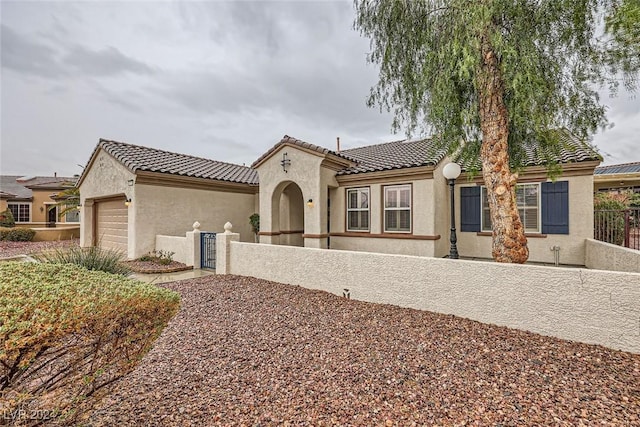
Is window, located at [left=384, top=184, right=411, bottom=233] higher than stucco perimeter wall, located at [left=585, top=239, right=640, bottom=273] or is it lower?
higher

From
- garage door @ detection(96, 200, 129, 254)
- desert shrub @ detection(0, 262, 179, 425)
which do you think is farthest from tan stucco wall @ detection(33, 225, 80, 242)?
desert shrub @ detection(0, 262, 179, 425)

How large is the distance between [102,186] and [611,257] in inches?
793

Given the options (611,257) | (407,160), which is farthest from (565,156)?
(407,160)

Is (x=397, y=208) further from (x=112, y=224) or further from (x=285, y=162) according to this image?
(x=112, y=224)

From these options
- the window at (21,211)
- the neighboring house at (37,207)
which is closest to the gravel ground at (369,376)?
the neighboring house at (37,207)

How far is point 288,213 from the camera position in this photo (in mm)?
13688

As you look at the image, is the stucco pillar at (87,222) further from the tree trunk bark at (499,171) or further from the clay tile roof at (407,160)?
the tree trunk bark at (499,171)

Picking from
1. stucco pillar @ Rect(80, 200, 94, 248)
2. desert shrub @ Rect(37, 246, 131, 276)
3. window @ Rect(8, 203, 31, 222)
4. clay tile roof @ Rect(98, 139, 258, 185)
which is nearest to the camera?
desert shrub @ Rect(37, 246, 131, 276)

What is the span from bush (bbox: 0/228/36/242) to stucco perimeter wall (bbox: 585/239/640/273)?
30.0 m

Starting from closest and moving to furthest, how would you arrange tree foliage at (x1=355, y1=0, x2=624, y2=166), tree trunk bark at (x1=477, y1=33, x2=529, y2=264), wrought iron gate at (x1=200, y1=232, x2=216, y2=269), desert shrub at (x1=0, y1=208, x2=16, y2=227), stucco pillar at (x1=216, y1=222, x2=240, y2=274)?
tree foliage at (x1=355, y1=0, x2=624, y2=166)
tree trunk bark at (x1=477, y1=33, x2=529, y2=264)
stucco pillar at (x1=216, y1=222, x2=240, y2=274)
wrought iron gate at (x1=200, y1=232, x2=216, y2=269)
desert shrub at (x1=0, y1=208, x2=16, y2=227)

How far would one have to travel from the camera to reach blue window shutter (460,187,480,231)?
10906 mm

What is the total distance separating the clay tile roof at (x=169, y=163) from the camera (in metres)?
12.6

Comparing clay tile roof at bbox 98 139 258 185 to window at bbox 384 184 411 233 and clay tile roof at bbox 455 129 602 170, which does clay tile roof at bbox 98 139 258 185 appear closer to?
window at bbox 384 184 411 233

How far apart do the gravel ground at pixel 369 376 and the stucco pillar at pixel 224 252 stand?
12.9ft
